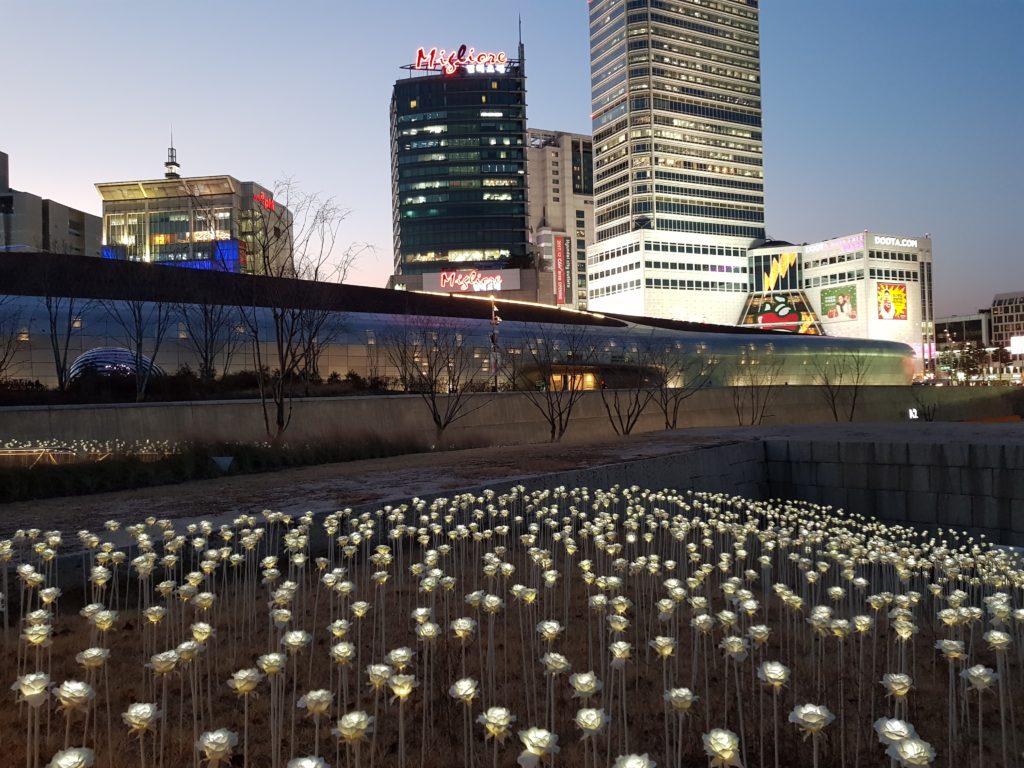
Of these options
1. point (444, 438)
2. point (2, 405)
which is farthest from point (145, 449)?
point (444, 438)

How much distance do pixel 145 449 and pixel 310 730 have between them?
60.3ft

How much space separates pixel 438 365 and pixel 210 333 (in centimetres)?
1171

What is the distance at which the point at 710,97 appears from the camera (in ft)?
512

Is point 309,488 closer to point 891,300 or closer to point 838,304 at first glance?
point 838,304

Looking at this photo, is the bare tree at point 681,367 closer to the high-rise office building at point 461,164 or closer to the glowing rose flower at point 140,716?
the glowing rose flower at point 140,716

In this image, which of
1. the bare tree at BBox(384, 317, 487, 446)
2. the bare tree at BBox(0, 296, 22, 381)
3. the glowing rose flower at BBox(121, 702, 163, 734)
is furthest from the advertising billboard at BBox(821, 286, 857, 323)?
the glowing rose flower at BBox(121, 702, 163, 734)

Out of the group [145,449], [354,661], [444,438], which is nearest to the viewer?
[354,661]

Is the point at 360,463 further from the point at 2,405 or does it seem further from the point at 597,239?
the point at 597,239

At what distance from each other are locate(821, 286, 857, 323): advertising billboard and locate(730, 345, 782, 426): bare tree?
86751 mm

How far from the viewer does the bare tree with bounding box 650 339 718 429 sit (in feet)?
139

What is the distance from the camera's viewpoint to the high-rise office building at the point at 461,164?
148m

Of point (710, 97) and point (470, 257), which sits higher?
point (710, 97)

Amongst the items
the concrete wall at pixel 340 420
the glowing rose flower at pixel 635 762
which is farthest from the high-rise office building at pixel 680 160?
the glowing rose flower at pixel 635 762

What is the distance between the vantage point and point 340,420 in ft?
90.2
